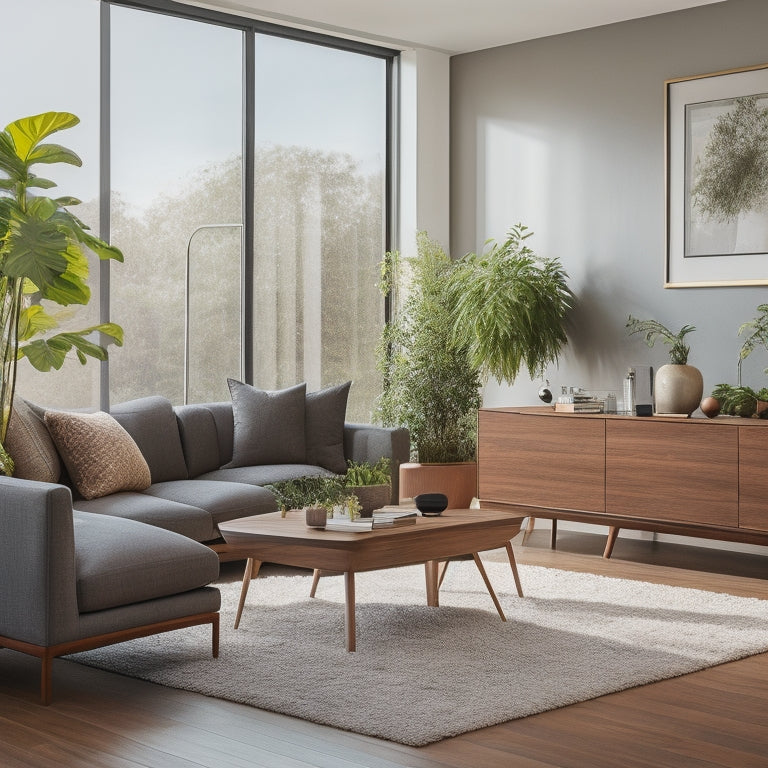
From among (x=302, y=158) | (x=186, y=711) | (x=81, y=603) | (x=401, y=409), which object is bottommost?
(x=186, y=711)

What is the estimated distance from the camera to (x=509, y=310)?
21.5 feet

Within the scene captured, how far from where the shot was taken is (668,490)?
5707 mm

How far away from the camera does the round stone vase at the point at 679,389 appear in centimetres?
591

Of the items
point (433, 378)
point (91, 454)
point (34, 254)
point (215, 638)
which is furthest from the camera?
point (433, 378)

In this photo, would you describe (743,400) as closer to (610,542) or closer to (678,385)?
(678,385)

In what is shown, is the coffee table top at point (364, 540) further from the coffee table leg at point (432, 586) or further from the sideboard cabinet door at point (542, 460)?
the sideboard cabinet door at point (542, 460)

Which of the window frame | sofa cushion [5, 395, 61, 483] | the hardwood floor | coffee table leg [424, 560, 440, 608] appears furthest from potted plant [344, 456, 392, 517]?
the window frame

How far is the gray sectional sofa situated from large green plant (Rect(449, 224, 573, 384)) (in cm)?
77

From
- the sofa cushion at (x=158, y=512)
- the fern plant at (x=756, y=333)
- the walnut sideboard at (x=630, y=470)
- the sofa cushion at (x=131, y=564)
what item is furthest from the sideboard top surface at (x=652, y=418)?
the sofa cushion at (x=131, y=564)

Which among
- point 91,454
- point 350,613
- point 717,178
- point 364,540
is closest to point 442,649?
point 350,613

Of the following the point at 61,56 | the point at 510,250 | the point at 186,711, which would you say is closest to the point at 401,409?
the point at 510,250

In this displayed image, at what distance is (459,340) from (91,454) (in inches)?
96.0

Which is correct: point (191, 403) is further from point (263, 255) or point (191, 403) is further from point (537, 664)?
point (537, 664)

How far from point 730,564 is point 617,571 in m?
0.65
